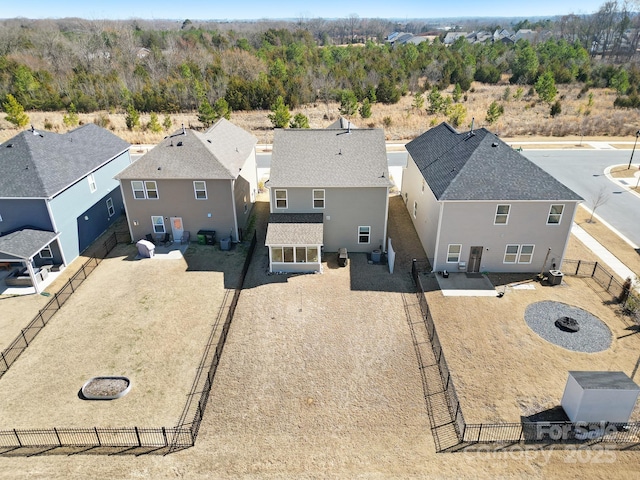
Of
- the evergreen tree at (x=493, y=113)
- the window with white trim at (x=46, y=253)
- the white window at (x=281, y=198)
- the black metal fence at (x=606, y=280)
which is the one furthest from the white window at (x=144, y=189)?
the evergreen tree at (x=493, y=113)

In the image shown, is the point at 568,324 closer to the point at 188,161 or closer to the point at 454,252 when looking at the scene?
the point at 454,252

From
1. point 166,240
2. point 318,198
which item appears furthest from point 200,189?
point 318,198

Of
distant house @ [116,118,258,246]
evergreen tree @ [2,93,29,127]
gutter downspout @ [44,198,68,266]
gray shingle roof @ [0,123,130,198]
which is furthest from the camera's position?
evergreen tree @ [2,93,29,127]

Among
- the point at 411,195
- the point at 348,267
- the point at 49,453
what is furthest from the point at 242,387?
the point at 411,195

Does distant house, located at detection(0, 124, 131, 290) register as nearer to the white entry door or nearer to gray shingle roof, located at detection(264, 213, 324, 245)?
the white entry door

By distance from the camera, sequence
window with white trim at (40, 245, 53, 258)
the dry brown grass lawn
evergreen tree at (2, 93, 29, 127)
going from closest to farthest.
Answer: window with white trim at (40, 245, 53, 258)
evergreen tree at (2, 93, 29, 127)
the dry brown grass lawn

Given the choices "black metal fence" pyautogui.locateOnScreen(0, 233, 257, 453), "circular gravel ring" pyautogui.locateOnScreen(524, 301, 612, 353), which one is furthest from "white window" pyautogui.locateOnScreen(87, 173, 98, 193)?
"circular gravel ring" pyautogui.locateOnScreen(524, 301, 612, 353)

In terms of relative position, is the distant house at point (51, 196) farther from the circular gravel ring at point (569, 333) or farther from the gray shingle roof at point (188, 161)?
the circular gravel ring at point (569, 333)
